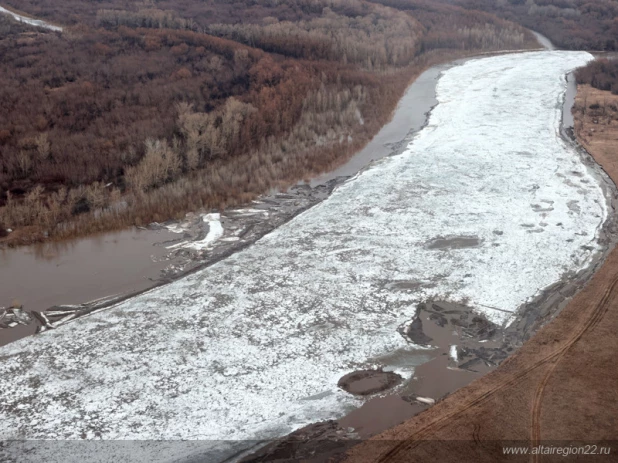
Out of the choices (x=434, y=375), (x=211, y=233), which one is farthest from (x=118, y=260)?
(x=434, y=375)

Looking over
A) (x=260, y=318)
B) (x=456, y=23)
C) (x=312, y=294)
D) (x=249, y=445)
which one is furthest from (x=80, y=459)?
(x=456, y=23)

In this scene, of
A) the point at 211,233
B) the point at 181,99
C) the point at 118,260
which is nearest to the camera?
the point at 118,260

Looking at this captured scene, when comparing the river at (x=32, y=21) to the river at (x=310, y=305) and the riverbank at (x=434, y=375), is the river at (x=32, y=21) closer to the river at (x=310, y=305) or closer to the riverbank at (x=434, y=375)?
the river at (x=310, y=305)

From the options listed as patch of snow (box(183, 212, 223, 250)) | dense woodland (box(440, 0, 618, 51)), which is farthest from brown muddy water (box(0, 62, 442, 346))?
dense woodland (box(440, 0, 618, 51))

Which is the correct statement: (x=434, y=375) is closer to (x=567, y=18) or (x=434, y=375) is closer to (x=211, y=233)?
(x=211, y=233)

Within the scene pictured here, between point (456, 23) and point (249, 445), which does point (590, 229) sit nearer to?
point (249, 445)

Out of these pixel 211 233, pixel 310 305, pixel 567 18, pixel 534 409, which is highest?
pixel 567 18
